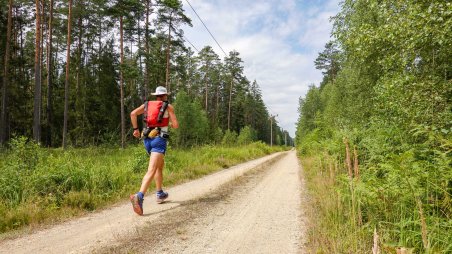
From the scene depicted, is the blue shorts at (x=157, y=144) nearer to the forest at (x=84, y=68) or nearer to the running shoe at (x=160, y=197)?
the running shoe at (x=160, y=197)

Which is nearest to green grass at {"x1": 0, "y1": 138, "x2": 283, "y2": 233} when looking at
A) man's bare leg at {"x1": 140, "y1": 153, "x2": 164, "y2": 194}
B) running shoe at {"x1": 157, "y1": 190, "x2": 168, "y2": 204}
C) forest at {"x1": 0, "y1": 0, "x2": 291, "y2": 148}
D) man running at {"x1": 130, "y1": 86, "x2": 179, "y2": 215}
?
running shoe at {"x1": 157, "y1": 190, "x2": 168, "y2": 204}

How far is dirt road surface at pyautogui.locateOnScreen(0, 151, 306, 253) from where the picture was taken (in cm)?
331

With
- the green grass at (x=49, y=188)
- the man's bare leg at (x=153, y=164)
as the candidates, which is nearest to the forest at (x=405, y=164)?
the man's bare leg at (x=153, y=164)

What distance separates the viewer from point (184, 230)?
388 centimetres

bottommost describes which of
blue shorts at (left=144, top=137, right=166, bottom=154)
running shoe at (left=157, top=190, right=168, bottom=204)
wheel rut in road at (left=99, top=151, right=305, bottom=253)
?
wheel rut in road at (left=99, top=151, right=305, bottom=253)

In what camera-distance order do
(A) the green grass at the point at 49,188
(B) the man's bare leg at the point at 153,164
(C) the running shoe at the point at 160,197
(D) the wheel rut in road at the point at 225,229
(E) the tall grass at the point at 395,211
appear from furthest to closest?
(C) the running shoe at the point at 160,197 → (B) the man's bare leg at the point at 153,164 → (A) the green grass at the point at 49,188 → (D) the wheel rut in road at the point at 225,229 → (E) the tall grass at the point at 395,211

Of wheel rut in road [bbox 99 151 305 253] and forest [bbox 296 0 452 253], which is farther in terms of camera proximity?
wheel rut in road [bbox 99 151 305 253]

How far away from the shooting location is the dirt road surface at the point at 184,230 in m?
3.31

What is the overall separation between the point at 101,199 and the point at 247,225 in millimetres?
3177

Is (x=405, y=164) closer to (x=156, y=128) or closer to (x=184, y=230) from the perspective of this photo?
(x=184, y=230)

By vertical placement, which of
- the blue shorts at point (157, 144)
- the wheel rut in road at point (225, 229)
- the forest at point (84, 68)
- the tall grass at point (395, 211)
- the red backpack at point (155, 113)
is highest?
the forest at point (84, 68)

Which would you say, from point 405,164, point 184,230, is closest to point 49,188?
A: point 184,230

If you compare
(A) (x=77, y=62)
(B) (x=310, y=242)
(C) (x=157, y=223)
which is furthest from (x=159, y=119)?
(A) (x=77, y=62)

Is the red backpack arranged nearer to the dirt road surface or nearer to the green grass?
the dirt road surface
